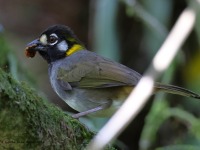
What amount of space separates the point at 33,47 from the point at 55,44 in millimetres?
151

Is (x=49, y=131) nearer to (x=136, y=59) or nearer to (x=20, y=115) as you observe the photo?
(x=20, y=115)

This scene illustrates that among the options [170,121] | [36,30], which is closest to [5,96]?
[170,121]

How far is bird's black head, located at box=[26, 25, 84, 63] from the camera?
368 cm

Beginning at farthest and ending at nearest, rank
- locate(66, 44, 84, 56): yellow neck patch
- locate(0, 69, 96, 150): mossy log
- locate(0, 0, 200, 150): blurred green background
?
1. locate(0, 0, 200, 150): blurred green background
2. locate(66, 44, 84, 56): yellow neck patch
3. locate(0, 69, 96, 150): mossy log

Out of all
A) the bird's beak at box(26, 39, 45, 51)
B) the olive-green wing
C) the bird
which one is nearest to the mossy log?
the bird

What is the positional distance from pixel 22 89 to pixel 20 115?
0.43 ft

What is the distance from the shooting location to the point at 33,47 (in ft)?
12.1

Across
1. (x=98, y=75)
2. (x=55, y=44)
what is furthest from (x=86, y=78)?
(x=55, y=44)

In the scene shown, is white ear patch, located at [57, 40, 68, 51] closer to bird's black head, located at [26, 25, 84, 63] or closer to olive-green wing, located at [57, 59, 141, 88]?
bird's black head, located at [26, 25, 84, 63]

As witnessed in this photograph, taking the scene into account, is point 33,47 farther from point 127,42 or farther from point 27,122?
point 127,42

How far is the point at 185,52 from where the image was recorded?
5.68 m

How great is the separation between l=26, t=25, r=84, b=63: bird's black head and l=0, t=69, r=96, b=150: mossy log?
61.0 inches

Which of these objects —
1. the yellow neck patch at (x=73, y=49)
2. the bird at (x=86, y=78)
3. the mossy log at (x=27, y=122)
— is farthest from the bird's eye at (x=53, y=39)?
the mossy log at (x=27, y=122)

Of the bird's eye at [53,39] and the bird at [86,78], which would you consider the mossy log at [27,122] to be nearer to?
the bird at [86,78]
